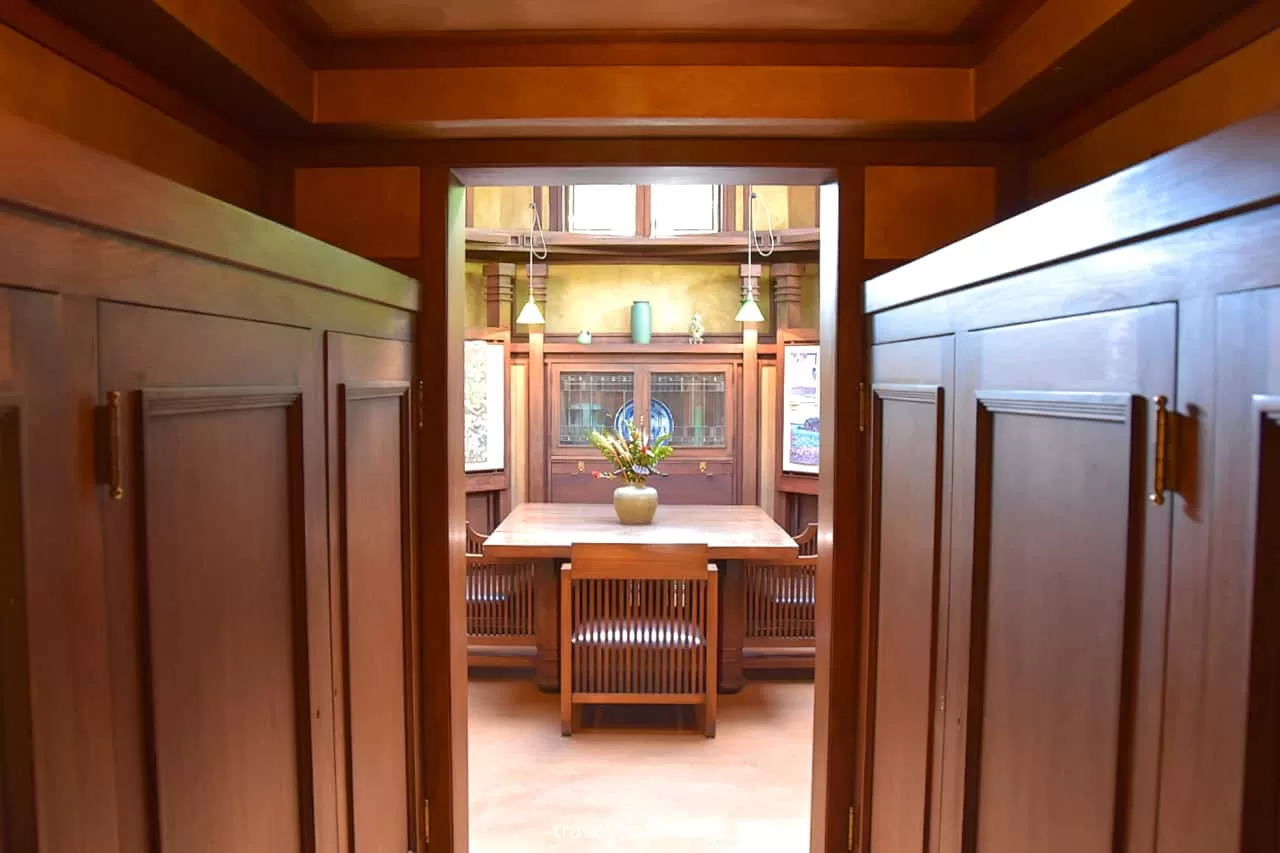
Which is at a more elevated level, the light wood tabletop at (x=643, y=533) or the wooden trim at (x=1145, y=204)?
the wooden trim at (x=1145, y=204)

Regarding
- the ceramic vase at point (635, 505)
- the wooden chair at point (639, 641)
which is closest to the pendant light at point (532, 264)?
the ceramic vase at point (635, 505)

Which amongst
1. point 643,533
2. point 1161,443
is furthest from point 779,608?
point 1161,443

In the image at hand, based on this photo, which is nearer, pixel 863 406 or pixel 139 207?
pixel 139 207

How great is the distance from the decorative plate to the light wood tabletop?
0.94 m

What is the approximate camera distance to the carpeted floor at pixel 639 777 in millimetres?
2584

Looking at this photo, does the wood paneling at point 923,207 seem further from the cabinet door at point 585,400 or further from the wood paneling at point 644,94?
the cabinet door at point 585,400

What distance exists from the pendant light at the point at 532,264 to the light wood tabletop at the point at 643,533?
3.86 feet

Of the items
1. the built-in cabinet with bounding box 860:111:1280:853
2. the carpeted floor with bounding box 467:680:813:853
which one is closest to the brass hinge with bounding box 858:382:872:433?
the built-in cabinet with bounding box 860:111:1280:853

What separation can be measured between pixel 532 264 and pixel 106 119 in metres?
3.95

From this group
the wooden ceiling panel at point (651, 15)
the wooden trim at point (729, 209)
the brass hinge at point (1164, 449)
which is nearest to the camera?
the brass hinge at point (1164, 449)

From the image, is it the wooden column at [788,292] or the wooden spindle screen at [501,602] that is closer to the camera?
the wooden spindle screen at [501,602]

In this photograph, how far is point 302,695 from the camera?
117cm

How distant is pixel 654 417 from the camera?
203 inches

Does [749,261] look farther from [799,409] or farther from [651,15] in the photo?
[651,15]
